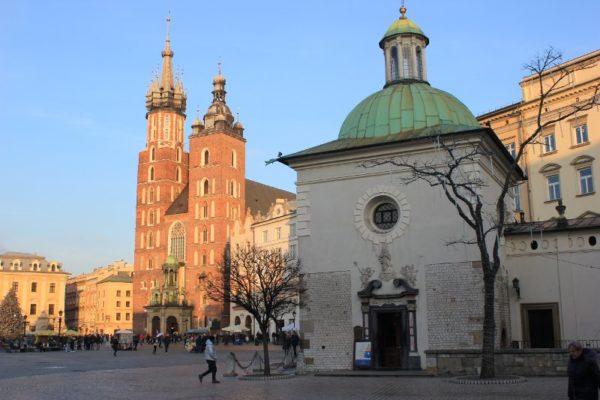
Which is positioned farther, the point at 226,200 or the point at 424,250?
the point at 226,200

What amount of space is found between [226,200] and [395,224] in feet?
215

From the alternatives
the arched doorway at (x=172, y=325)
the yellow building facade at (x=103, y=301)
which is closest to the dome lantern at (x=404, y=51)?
the arched doorway at (x=172, y=325)

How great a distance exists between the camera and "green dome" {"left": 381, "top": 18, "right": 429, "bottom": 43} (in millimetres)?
26641

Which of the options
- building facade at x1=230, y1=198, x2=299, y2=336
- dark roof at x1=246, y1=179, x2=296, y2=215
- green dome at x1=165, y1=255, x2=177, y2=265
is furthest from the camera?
dark roof at x1=246, y1=179, x2=296, y2=215

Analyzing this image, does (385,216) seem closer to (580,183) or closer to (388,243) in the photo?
(388,243)

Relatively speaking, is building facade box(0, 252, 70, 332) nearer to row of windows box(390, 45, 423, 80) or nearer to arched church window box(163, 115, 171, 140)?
arched church window box(163, 115, 171, 140)

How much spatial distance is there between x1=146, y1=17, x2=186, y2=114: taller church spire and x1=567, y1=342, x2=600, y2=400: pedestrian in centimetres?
9302

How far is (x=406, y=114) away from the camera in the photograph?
77.2 feet

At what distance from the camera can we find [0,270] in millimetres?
104188

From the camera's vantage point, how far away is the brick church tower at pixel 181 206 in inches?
3282

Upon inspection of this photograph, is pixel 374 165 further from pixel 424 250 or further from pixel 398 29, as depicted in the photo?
pixel 398 29

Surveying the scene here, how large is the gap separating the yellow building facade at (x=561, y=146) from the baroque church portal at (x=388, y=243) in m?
14.0

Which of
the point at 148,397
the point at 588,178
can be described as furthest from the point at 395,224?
the point at 588,178

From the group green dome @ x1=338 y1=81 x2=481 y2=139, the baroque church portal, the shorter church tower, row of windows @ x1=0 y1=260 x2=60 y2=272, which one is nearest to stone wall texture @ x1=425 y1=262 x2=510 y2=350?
the baroque church portal
